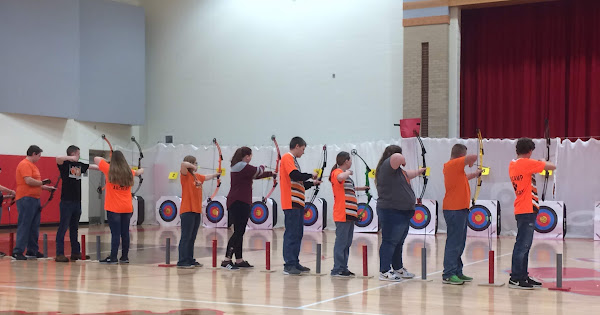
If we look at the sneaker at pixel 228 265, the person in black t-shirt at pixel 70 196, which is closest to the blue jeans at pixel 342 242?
the sneaker at pixel 228 265

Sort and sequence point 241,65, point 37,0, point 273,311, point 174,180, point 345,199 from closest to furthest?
point 273,311
point 345,199
point 37,0
point 174,180
point 241,65

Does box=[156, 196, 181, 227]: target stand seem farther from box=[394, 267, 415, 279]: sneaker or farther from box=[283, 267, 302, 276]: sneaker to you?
box=[394, 267, 415, 279]: sneaker

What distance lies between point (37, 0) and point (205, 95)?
5477 millimetres

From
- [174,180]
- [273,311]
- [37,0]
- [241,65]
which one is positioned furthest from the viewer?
[241,65]

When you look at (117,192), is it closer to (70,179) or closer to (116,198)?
(116,198)

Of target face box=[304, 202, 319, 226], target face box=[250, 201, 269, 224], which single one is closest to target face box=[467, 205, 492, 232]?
target face box=[304, 202, 319, 226]

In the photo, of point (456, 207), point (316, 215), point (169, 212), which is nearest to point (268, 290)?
point (456, 207)

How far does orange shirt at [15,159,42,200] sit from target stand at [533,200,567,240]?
9.96m

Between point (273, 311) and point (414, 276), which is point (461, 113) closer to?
point (414, 276)

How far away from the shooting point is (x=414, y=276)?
8242mm

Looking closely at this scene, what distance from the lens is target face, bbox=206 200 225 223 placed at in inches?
728

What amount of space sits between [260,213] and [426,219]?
14.0 ft

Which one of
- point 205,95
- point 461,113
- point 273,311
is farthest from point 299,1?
point 273,311

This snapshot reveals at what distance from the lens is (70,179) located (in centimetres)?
977
